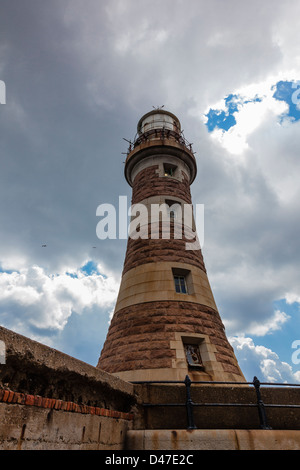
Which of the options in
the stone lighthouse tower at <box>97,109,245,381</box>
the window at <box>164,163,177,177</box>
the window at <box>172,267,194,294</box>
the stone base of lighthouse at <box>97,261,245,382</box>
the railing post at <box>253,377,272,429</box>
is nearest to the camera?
the railing post at <box>253,377,272,429</box>

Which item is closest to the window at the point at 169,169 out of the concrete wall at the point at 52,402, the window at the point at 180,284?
the window at the point at 180,284

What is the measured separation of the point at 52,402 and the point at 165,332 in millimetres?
6409

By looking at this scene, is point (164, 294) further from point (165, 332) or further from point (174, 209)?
point (174, 209)

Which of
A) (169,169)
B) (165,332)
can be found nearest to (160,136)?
(169,169)

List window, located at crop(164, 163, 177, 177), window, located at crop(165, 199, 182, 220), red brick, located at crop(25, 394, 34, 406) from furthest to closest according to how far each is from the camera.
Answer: window, located at crop(164, 163, 177, 177)
window, located at crop(165, 199, 182, 220)
red brick, located at crop(25, 394, 34, 406)

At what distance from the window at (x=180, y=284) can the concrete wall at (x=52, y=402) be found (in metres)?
6.54

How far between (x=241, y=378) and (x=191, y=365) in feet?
6.90

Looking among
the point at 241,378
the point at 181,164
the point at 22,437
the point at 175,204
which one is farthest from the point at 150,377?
the point at 181,164

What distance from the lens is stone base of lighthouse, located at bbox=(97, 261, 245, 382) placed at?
9.21 metres

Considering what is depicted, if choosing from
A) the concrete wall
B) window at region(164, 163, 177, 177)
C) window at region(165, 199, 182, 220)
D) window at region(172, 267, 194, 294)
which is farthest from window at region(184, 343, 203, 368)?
window at region(164, 163, 177, 177)

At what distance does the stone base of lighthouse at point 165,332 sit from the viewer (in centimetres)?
921

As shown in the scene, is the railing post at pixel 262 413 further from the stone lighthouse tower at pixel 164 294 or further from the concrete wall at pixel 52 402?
the stone lighthouse tower at pixel 164 294

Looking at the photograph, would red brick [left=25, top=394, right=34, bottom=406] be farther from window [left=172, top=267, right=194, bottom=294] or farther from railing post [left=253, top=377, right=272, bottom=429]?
window [left=172, top=267, right=194, bottom=294]

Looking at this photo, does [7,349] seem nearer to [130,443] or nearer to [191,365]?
[130,443]
